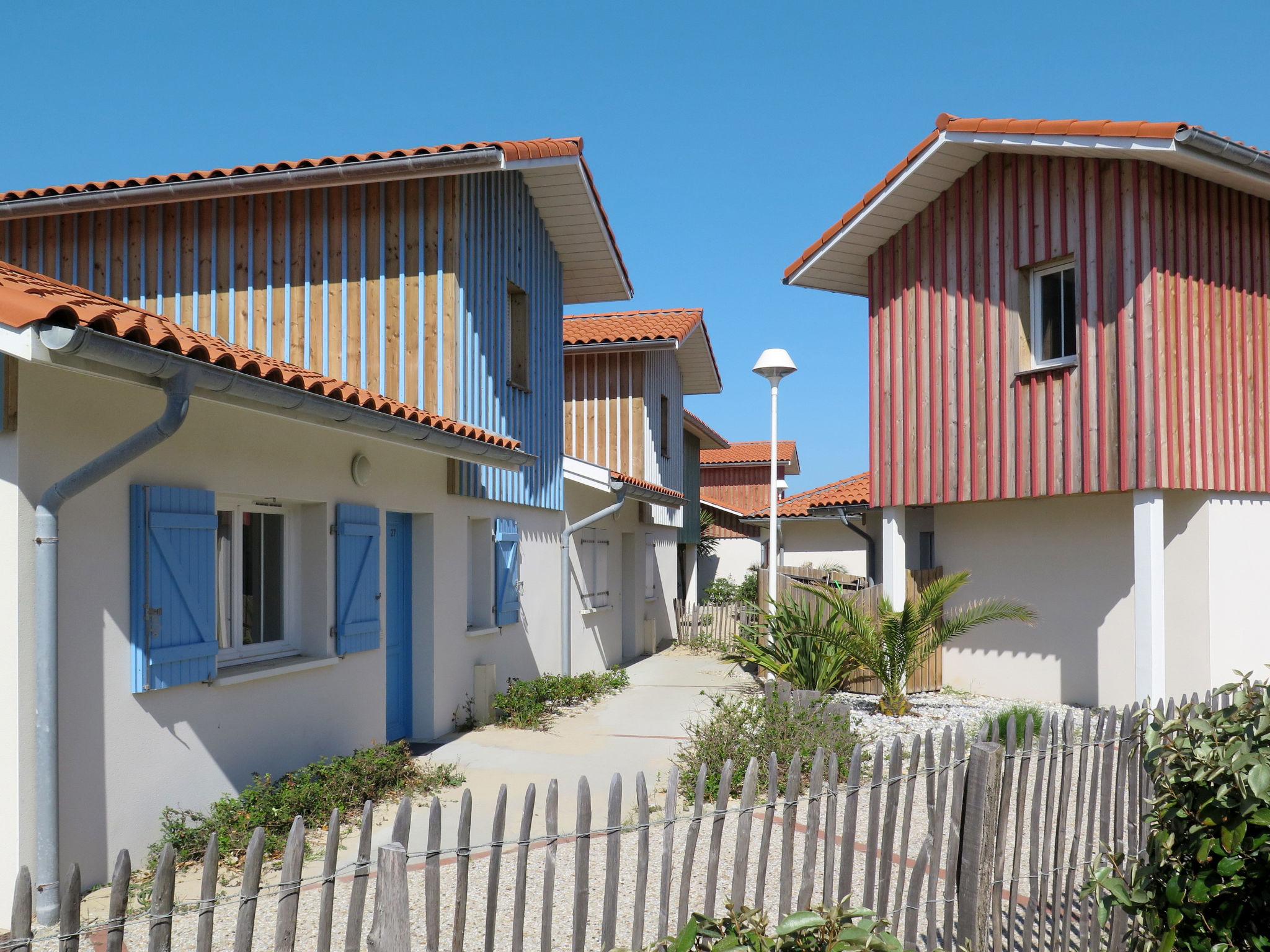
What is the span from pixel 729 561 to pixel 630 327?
12.8 m

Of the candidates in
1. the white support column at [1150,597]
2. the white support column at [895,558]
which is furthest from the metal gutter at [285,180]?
the white support column at [1150,597]

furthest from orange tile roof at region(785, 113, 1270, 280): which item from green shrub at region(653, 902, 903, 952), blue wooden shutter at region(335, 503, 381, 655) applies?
green shrub at region(653, 902, 903, 952)

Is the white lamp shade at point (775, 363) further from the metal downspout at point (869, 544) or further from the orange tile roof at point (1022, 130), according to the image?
the metal downspout at point (869, 544)

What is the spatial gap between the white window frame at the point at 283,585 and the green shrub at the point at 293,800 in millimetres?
822

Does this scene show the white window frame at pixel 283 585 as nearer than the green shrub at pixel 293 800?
No

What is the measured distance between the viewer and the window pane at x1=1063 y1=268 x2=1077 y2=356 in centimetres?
1091

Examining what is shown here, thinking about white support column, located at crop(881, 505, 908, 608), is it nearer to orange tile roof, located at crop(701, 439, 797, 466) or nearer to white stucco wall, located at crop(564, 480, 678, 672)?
white stucco wall, located at crop(564, 480, 678, 672)

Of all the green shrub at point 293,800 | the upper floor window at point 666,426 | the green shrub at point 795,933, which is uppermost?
the upper floor window at point 666,426

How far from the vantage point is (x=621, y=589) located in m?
17.8

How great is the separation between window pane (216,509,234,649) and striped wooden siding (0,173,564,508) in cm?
307

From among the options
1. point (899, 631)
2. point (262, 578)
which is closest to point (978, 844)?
point (262, 578)

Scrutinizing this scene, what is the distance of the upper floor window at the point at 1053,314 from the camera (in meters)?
10.9

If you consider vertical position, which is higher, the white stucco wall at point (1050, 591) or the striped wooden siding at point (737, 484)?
the striped wooden siding at point (737, 484)

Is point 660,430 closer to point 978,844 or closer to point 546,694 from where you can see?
point 546,694
